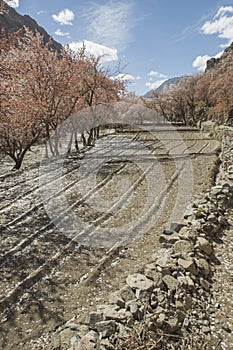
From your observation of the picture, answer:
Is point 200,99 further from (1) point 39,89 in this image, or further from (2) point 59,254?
(2) point 59,254

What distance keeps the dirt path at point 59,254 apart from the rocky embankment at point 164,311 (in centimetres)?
54

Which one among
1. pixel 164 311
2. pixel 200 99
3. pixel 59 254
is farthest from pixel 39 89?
pixel 200 99

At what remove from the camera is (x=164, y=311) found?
10.6 feet

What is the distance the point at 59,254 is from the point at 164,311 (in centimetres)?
286

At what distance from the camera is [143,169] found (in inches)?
480

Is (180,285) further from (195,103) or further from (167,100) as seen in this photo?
(167,100)

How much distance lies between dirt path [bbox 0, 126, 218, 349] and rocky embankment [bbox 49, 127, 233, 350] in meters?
0.54

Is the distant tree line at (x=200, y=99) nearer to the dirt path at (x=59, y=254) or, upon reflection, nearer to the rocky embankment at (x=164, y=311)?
the dirt path at (x=59, y=254)

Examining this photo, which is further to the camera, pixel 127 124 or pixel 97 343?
pixel 127 124

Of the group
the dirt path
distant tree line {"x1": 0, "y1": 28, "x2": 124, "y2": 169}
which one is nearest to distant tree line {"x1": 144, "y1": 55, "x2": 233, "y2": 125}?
distant tree line {"x1": 0, "y1": 28, "x2": 124, "y2": 169}

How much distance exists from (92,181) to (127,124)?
26711mm

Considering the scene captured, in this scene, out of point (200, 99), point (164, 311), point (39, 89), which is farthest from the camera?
point (200, 99)

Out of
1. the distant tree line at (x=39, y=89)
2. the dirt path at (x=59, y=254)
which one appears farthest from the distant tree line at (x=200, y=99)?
the dirt path at (x=59, y=254)

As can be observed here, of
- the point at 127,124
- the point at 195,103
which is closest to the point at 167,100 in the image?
the point at 195,103
